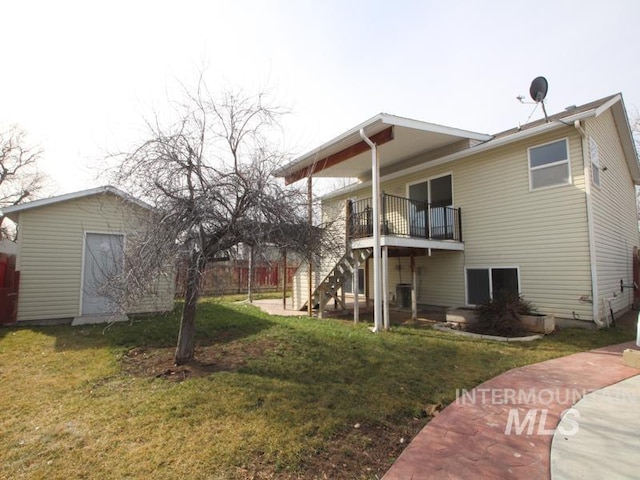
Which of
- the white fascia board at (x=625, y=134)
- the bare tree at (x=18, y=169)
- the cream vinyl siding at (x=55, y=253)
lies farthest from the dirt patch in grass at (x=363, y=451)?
the bare tree at (x=18, y=169)

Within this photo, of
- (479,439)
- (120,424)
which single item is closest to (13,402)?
(120,424)

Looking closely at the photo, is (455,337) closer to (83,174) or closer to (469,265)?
(469,265)

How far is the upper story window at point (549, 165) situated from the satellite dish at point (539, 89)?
2.08m

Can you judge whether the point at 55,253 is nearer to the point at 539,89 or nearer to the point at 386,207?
the point at 386,207

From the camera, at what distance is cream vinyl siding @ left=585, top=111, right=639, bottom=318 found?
788 centimetres

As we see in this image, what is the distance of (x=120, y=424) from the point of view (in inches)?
130

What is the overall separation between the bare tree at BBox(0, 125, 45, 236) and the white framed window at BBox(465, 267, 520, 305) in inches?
1223

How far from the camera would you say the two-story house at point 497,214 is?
760 cm

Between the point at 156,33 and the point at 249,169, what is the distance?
2834 millimetres

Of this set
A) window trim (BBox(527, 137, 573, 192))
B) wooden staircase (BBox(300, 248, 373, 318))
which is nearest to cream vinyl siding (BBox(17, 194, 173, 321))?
wooden staircase (BBox(300, 248, 373, 318))

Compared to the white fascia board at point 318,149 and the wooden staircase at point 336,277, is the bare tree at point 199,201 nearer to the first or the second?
the white fascia board at point 318,149

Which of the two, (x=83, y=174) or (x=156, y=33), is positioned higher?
(x=156, y=33)

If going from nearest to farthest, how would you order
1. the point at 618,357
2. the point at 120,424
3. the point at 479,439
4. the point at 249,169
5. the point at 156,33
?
the point at 479,439, the point at 120,424, the point at 249,169, the point at 156,33, the point at 618,357

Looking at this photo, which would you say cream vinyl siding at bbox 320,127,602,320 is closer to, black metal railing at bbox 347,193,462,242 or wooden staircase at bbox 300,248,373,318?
black metal railing at bbox 347,193,462,242
